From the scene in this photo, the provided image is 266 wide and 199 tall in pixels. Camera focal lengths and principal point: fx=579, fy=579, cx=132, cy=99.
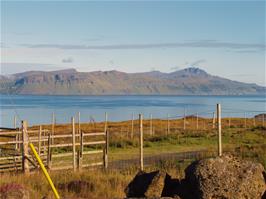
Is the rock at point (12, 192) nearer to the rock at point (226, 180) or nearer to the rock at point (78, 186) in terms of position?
the rock at point (78, 186)

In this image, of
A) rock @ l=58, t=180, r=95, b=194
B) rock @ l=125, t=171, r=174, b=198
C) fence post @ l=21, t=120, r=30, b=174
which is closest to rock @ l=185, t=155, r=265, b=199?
A: rock @ l=125, t=171, r=174, b=198

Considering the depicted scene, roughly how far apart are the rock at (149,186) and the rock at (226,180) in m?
0.87

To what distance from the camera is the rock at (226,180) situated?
38.1 ft

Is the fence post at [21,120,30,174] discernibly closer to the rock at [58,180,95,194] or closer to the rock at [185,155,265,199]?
the rock at [58,180,95,194]

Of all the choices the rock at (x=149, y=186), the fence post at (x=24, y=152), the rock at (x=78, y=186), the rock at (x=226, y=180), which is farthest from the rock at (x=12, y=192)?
the fence post at (x=24, y=152)

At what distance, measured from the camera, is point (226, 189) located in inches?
457

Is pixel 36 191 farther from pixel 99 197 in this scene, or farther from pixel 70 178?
pixel 70 178

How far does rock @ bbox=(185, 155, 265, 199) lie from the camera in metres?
11.6

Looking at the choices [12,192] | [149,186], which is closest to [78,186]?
[149,186]

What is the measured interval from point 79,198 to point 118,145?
76.0 feet

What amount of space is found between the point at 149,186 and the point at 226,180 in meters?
1.77

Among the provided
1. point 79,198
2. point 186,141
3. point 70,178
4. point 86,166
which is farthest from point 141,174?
point 186,141

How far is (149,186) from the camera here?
12531mm

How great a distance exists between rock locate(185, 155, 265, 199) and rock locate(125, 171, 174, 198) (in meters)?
0.87
